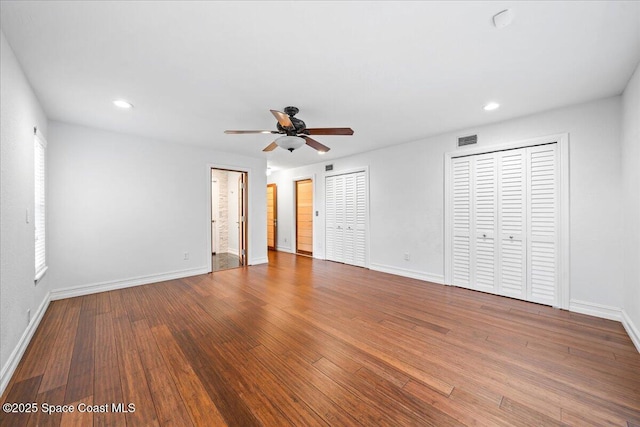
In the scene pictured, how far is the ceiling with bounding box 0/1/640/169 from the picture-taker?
1592mm

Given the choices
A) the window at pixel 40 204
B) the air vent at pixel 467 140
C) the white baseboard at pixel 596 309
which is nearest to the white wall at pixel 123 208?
the window at pixel 40 204

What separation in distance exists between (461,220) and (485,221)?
323 millimetres

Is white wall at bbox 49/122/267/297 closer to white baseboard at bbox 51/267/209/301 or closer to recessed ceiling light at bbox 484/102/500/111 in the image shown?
white baseboard at bbox 51/267/209/301

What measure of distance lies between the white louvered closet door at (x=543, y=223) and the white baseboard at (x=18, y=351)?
5.18 metres

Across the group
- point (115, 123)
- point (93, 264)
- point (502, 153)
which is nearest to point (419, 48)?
point (502, 153)

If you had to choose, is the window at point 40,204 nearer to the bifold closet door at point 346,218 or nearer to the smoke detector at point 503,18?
the smoke detector at point 503,18

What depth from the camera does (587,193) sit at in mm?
2930

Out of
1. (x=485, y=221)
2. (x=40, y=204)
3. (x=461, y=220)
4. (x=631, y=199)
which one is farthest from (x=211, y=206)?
(x=631, y=199)

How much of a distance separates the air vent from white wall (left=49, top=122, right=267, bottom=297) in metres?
4.23

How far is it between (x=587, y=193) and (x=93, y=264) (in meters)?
6.57

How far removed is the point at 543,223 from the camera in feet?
10.6

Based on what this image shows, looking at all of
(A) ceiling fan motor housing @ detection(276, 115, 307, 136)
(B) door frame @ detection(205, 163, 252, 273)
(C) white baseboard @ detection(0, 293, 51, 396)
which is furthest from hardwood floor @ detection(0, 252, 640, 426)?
(A) ceiling fan motor housing @ detection(276, 115, 307, 136)

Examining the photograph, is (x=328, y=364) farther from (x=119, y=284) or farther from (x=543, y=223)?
(x=119, y=284)

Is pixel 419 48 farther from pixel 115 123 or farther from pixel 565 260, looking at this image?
pixel 115 123
